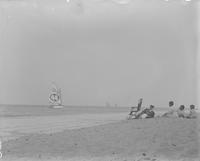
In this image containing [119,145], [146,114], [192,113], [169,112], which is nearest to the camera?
[119,145]

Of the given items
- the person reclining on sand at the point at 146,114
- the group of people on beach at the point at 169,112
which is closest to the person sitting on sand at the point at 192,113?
the group of people on beach at the point at 169,112

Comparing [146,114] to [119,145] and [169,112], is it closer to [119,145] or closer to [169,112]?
[169,112]

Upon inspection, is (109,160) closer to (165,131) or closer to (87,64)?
(165,131)

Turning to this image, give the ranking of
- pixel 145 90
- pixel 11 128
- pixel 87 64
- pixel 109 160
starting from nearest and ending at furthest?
pixel 109 160, pixel 145 90, pixel 87 64, pixel 11 128

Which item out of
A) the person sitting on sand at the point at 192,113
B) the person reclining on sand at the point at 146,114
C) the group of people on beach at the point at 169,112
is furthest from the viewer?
the person reclining on sand at the point at 146,114

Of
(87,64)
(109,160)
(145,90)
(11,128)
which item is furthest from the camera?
(11,128)

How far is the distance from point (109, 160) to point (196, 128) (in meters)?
1.16

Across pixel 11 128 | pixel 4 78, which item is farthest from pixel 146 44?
pixel 11 128

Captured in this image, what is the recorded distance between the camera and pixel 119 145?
15.0 feet

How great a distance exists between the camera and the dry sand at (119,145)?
437cm

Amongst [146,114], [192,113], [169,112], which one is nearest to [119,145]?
[192,113]

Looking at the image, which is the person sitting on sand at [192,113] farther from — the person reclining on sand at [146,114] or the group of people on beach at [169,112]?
the person reclining on sand at [146,114]

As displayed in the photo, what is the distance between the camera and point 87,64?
16.6 ft

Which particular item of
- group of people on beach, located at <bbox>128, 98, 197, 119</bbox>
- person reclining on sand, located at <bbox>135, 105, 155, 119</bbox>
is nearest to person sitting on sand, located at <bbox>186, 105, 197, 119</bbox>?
group of people on beach, located at <bbox>128, 98, 197, 119</bbox>
